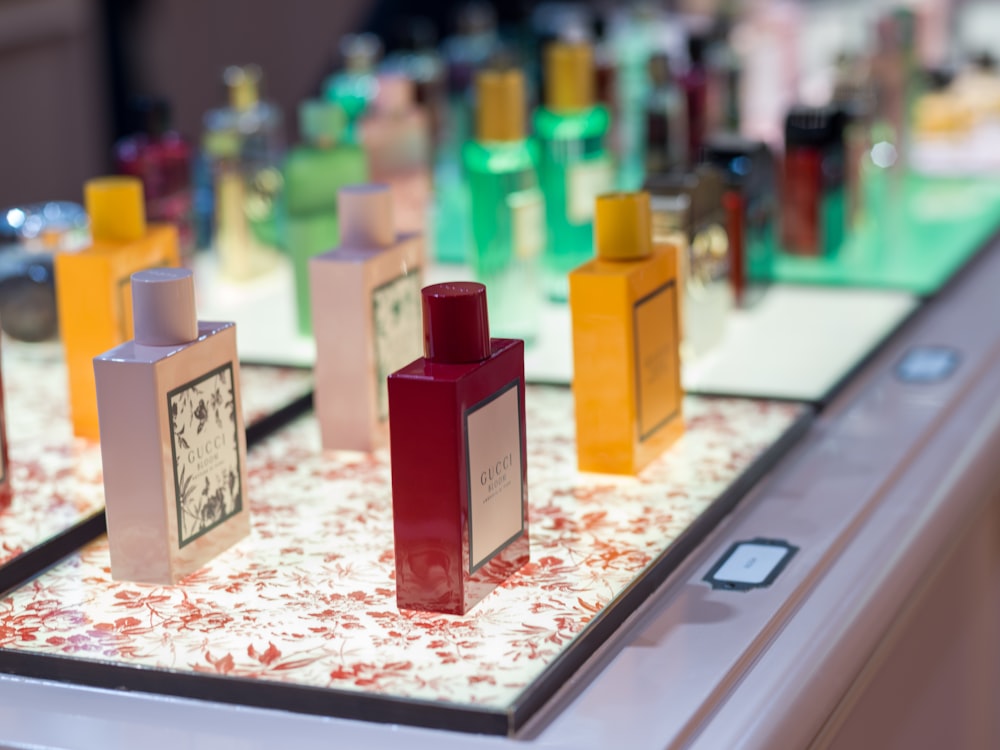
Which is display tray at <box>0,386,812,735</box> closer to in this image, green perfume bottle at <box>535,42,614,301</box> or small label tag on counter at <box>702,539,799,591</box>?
small label tag on counter at <box>702,539,799,591</box>

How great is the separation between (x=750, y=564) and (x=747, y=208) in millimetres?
534

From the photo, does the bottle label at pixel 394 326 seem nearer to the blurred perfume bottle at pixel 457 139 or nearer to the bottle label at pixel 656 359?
the bottle label at pixel 656 359

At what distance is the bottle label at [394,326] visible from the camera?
979 millimetres

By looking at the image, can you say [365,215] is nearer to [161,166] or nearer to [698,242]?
[698,242]

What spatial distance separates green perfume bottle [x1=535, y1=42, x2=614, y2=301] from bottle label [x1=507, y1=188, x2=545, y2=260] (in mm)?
99

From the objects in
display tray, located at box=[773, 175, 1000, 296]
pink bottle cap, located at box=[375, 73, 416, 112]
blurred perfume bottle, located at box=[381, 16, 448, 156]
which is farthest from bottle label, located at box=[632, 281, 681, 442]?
blurred perfume bottle, located at box=[381, 16, 448, 156]

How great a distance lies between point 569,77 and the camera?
51.1 inches

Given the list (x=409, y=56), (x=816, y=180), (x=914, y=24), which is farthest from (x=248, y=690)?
(x=914, y=24)

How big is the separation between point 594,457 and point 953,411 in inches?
11.4

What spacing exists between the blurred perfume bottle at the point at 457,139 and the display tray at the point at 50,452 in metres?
0.43

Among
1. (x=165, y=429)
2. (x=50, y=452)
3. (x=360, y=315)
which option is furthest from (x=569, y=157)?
(x=165, y=429)

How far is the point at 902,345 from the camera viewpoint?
48.4 inches

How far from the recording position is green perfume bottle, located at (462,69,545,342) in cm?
119

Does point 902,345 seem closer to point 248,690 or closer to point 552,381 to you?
point 552,381
